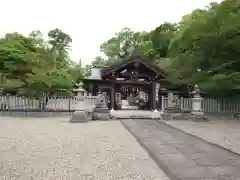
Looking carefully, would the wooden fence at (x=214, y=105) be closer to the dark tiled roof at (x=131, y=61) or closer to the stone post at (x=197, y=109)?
the stone post at (x=197, y=109)

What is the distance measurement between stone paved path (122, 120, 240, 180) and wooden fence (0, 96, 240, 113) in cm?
1150

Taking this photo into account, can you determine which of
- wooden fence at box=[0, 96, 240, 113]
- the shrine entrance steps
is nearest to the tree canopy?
wooden fence at box=[0, 96, 240, 113]

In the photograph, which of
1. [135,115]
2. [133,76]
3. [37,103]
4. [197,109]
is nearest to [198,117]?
[197,109]

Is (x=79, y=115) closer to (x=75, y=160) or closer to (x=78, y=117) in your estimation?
(x=78, y=117)

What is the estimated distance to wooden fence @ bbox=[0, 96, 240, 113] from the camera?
19.6 m

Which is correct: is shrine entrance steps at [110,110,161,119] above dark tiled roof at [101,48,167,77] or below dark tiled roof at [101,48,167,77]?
below

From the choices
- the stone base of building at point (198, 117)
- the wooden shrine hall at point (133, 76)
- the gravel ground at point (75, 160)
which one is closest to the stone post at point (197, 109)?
the stone base of building at point (198, 117)

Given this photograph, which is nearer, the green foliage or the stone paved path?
the stone paved path

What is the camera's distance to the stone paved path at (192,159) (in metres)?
5.08

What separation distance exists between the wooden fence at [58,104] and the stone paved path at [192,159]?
1150cm

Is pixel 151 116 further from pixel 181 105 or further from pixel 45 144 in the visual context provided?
pixel 45 144

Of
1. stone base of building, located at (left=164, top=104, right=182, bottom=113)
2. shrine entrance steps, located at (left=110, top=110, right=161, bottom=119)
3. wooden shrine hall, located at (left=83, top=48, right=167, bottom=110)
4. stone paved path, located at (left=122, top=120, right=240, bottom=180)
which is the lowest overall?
stone paved path, located at (left=122, top=120, right=240, bottom=180)

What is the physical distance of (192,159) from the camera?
629 centimetres

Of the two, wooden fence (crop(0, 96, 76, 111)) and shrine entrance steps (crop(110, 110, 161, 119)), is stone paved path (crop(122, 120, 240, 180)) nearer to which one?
shrine entrance steps (crop(110, 110, 161, 119))
